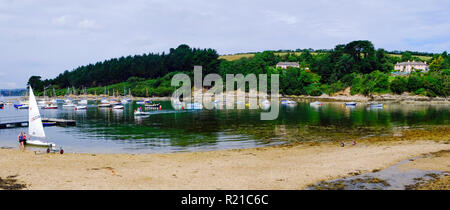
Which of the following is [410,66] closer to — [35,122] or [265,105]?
[265,105]

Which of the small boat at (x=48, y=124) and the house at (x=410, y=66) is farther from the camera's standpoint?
the house at (x=410, y=66)

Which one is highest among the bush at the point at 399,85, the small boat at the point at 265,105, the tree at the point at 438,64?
the tree at the point at 438,64

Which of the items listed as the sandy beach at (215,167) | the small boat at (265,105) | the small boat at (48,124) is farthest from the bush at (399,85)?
the small boat at (48,124)

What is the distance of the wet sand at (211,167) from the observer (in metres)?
22.2

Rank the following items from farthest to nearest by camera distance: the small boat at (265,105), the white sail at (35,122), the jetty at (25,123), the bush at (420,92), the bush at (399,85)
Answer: the bush at (399,85)
the bush at (420,92)
the small boat at (265,105)
the jetty at (25,123)
the white sail at (35,122)

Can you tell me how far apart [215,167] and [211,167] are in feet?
1.06

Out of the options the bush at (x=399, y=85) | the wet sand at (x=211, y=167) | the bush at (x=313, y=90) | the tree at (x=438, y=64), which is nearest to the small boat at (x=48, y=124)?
the wet sand at (x=211, y=167)

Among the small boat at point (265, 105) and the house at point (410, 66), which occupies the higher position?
the house at point (410, 66)

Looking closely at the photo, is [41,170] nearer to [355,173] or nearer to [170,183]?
[170,183]

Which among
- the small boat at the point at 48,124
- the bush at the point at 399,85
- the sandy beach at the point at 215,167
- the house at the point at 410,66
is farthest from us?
the house at the point at 410,66

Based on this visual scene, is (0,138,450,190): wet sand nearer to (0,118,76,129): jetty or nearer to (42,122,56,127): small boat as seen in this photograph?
(0,118,76,129): jetty

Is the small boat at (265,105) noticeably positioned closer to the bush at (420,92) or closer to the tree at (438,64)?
the bush at (420,92)

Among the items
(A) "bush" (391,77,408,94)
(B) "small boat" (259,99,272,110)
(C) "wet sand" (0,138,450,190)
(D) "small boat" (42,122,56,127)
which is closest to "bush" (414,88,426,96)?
(A) "bush" (391,77,408,94)
